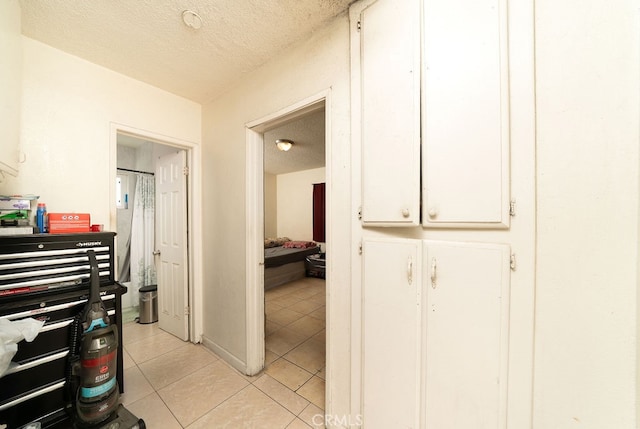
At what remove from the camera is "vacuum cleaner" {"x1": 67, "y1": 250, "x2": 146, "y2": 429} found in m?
1.23

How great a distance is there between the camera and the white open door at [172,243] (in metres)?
2.43

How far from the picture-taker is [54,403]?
4.26 feet

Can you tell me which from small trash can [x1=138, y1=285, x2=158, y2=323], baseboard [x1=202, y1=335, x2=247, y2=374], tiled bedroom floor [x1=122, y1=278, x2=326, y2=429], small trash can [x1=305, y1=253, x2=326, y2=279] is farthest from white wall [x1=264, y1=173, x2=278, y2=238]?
baseboard [x1=202, y1=335, x2=247, y2=374]

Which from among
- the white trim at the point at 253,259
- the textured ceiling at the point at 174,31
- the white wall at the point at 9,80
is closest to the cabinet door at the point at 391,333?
the white trim at the point at 253,259

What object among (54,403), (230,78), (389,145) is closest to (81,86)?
(230,78)

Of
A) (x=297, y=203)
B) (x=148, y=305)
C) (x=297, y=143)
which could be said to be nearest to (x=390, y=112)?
(x=297, y=143)

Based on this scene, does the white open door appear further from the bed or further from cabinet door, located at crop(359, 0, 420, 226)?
cabinet door, located at crop(359, 0, 420, 226)

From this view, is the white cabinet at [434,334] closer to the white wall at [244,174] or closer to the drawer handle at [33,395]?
the white wall at [244,174]

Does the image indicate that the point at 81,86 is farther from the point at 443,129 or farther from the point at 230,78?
the point at 443,129

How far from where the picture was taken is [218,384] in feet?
5.98

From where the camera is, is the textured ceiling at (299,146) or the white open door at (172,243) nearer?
the white open door at (172,243)

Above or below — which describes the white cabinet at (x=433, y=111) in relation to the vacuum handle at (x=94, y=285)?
above

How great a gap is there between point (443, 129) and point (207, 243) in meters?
2.30

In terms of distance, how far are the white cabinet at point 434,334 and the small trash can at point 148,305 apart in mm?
2898
